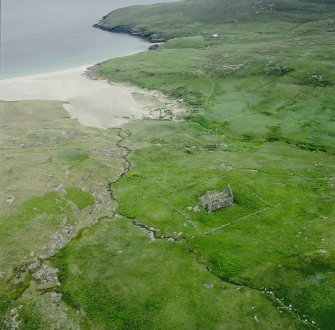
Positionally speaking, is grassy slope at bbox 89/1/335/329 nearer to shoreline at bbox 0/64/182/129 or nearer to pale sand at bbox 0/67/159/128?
shoreline at bbox 0/64/182/129

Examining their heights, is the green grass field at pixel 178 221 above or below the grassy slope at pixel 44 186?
below

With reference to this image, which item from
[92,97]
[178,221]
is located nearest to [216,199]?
[178,221]

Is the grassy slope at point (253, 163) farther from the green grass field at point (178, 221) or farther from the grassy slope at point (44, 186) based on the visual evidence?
the grassy slope at point (44, 186)

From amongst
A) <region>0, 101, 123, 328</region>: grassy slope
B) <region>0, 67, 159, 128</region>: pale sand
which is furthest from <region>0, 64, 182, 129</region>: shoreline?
<region>0, 101, 123, 328</region>: grassy slope

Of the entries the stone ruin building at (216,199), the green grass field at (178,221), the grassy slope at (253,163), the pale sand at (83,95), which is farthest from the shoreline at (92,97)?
the stone ruin building at (216,199)

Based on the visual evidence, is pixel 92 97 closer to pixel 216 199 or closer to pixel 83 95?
pixel 83 95

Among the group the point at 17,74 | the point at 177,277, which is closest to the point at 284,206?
the point at 177,277
